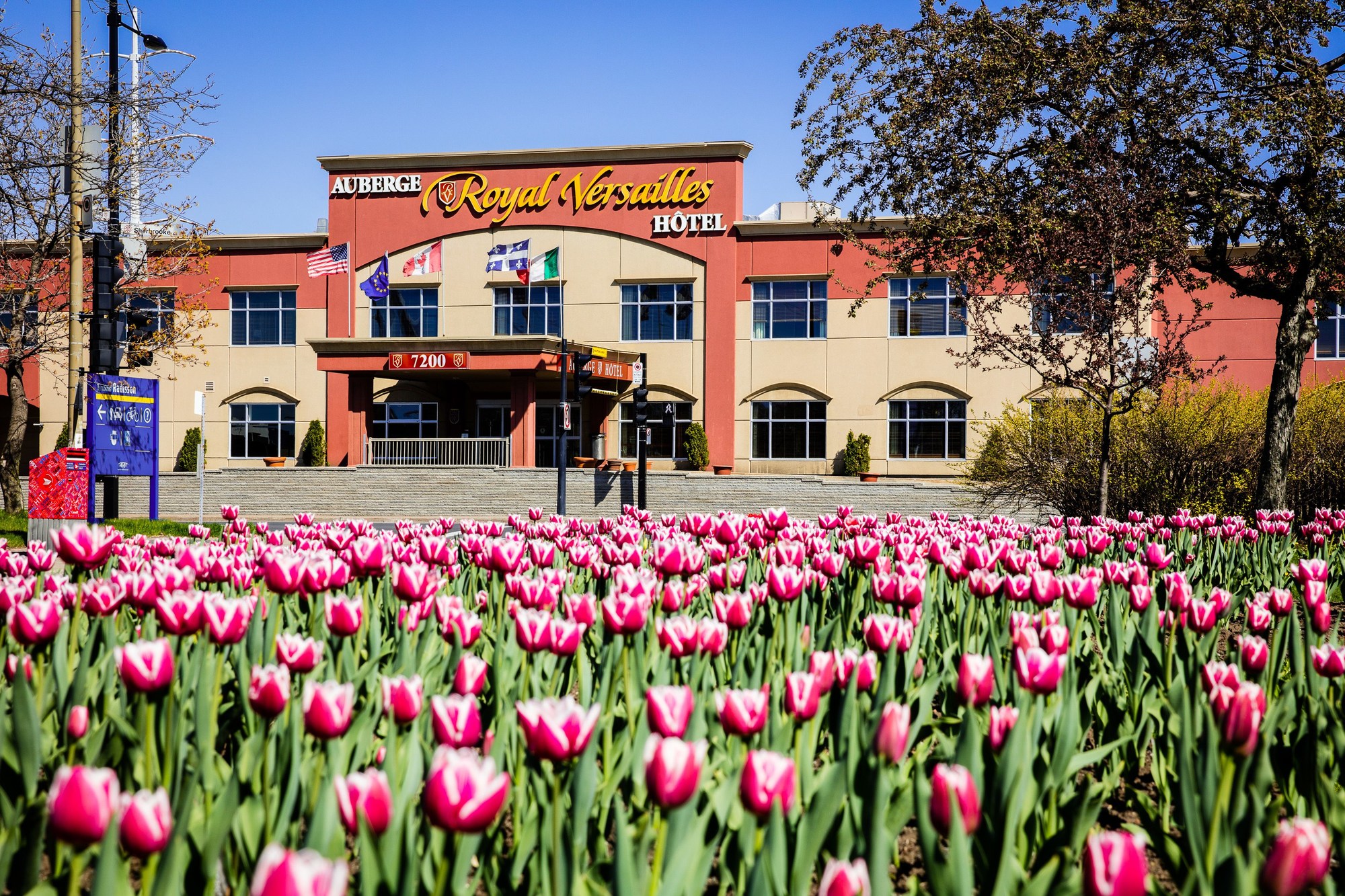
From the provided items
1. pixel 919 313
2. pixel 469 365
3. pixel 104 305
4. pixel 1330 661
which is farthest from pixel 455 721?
pixel 919 313

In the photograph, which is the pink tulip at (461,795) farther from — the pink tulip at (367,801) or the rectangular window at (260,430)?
the rectangular window at (260,430)

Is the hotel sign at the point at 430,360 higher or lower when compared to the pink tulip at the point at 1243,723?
higher

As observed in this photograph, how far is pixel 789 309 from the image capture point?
3522 centimetres

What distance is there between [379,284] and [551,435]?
776 centimetres

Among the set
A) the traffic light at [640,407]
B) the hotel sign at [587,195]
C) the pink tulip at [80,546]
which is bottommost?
the pink tulip at [80,546]

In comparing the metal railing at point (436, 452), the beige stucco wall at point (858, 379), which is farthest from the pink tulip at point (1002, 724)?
the beige stucco wall at point (858, 379)

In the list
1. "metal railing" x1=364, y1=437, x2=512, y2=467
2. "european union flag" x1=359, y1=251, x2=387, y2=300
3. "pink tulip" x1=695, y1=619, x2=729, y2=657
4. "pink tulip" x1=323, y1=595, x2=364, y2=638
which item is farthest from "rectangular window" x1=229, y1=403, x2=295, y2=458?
"pink tulip" x1=695, y1=619, x2=729, y2=657

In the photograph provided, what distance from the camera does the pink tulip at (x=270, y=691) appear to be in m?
2.49

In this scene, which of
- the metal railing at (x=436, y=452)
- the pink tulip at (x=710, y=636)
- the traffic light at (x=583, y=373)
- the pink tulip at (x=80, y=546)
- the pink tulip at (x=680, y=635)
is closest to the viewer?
the pink tulip at (x=680, y=635)

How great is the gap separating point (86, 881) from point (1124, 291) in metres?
13.0

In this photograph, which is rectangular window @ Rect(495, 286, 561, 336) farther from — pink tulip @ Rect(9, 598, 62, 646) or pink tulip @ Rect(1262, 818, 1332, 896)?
pink tulip @ Rect(1262, 818, 1332, 896)

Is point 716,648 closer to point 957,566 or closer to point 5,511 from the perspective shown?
point 957,566

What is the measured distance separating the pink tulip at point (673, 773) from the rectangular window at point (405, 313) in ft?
118

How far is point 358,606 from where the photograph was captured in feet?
11.1
